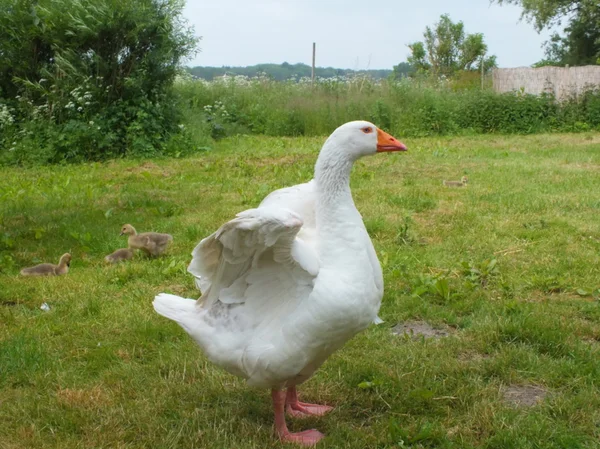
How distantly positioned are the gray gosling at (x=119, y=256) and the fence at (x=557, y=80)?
47.3 ft

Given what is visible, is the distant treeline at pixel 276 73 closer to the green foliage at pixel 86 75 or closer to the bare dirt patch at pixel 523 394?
the green foliage at pixel 86 75

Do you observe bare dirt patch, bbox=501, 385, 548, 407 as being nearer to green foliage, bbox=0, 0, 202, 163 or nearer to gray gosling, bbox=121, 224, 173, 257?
gray gosling, bbox=121, 224, 173, 257

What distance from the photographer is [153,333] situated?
176 inches

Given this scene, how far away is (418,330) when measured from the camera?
4543 mm

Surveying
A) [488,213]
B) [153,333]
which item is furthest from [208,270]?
[488,213]

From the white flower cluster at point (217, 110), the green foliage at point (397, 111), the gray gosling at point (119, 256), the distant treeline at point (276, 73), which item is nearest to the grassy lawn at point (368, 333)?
the gray gosling at point (119, 256)

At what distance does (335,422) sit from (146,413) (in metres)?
0.99

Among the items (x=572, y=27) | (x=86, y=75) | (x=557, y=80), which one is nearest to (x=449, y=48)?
(x=572, y=27)

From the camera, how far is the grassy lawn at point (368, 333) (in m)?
3.34

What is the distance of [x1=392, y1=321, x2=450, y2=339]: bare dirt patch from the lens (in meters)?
4.43

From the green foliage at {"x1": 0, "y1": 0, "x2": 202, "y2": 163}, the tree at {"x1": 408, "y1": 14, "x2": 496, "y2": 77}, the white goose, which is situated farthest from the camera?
the tree at {"x1": 408, "y1": 14, "x2": 496, "y2": 77}

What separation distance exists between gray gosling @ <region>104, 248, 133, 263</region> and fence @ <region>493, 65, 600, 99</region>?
14.4m

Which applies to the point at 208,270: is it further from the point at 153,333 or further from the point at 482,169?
the point at 482,169

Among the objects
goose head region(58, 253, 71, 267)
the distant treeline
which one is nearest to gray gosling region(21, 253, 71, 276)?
goose head region(58, 253, 71, 267)
